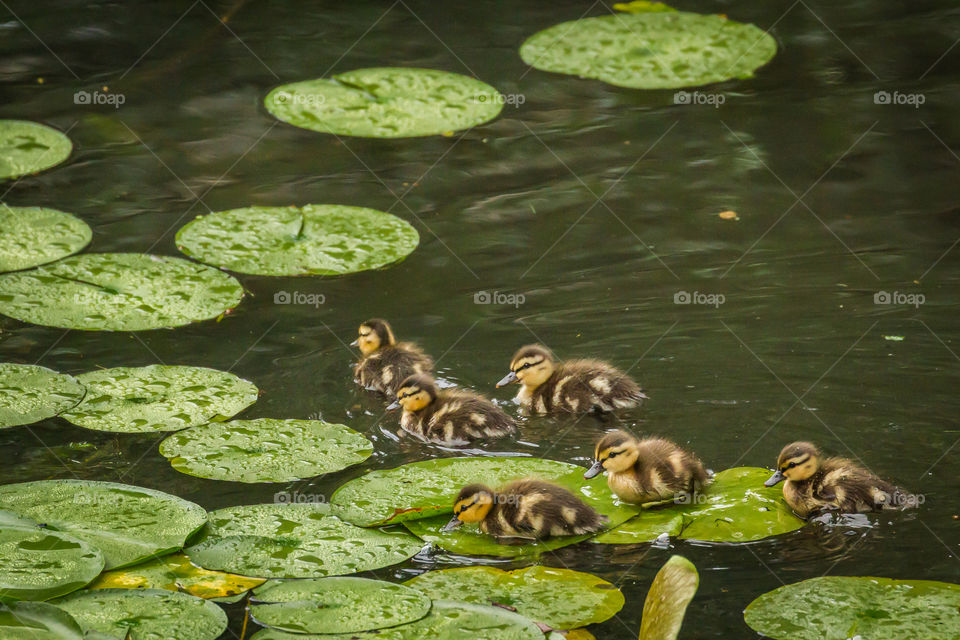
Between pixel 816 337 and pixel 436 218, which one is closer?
pixel 816 337

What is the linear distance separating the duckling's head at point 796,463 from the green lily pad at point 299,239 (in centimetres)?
228

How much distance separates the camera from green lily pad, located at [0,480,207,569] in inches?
151

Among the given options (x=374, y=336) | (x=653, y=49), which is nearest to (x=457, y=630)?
(x=374, y=336)

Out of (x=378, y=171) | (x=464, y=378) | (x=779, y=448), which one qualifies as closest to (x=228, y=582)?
(x=464, y=378)

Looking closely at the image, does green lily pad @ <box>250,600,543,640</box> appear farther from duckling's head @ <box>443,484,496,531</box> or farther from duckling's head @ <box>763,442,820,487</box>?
duckling's head @ <box>763,442,820,487</box>

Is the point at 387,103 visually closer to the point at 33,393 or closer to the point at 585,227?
the point at 585,227

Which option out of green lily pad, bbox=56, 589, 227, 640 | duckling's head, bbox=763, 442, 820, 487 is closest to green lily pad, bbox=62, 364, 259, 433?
green lily pad, bbox=56, 589, 227, 640

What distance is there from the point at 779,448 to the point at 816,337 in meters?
0.81

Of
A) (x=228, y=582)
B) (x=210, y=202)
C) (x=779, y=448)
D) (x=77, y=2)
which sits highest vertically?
(x=77, y=2)

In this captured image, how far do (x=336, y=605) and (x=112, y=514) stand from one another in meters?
0.87

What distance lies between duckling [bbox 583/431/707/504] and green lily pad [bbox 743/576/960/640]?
→ 0.57 meters

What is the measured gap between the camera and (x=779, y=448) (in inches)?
177

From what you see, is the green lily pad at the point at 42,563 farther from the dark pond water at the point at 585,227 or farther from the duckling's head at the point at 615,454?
the duckling's head at the point at 615,454

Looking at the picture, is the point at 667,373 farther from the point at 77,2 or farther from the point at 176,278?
the point at 77,2
